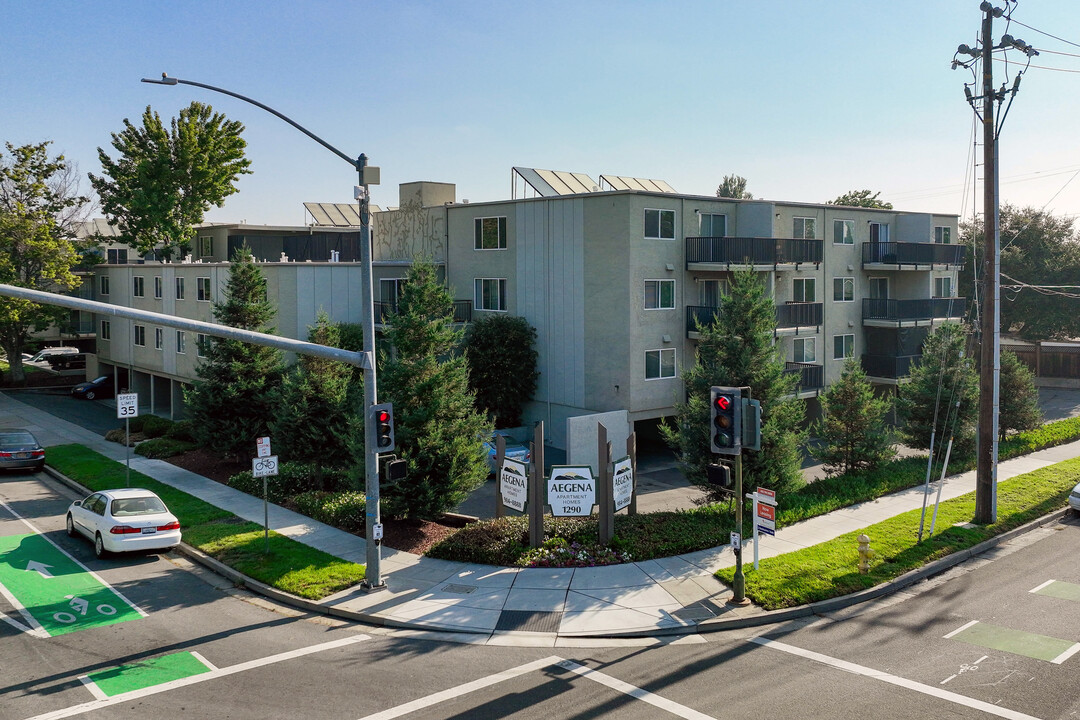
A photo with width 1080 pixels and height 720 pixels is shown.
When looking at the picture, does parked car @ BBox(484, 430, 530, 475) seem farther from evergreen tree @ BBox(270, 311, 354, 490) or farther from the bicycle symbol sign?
the bicycle symbol sign

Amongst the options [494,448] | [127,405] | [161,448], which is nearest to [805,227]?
[494,448]

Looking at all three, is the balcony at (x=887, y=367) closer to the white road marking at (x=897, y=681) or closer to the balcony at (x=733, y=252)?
the balcony at (x=733, y=252)

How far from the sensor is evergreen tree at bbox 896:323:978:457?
2861cm

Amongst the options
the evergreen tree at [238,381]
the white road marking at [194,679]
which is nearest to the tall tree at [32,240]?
the evergreen tree at [238,381]

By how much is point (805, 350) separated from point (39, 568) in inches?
1130

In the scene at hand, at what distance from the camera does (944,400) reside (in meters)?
28.8

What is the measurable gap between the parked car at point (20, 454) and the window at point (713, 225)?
82.5ft

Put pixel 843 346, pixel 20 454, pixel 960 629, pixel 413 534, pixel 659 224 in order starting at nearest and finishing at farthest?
pixel 960 629 < pixel 413 534 < pixel 20 454 < pixel 659 224 < pixel 843 346

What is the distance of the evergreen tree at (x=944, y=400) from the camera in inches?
1126

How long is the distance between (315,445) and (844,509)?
49.5 feet

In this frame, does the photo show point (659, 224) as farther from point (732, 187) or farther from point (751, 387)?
point (732, 187)

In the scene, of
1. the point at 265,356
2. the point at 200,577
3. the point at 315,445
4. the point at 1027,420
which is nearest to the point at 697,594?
the point at 200,577

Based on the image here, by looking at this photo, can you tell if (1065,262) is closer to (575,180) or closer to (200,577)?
(575,180)

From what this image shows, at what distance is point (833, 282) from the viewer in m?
37.8
